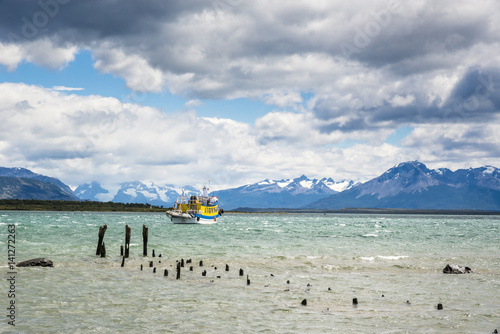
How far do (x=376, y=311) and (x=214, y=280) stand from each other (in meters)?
13.2

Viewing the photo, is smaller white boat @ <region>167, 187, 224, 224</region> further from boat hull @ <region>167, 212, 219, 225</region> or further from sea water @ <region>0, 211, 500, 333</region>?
sea water @ <region>0, 211, 500, 333</region>

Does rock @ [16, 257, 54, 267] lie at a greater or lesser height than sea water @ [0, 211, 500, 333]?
greater

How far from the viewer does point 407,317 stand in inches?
862

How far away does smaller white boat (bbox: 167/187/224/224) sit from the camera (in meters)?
146

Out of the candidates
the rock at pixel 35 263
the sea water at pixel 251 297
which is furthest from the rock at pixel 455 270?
the rock at pixel 35 263

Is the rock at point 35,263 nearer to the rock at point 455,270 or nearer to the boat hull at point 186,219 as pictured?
the rock at point 455,270

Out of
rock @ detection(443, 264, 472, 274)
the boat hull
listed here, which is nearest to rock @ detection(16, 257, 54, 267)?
rock @ detection(443, 264, 472, 274)

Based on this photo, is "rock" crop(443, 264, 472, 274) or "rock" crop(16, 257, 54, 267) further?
"rock" crop(443, 264, 472, 274)

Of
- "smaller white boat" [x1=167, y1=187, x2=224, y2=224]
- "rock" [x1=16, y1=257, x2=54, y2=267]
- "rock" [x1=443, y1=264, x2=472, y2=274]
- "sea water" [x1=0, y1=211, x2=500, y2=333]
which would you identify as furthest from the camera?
"smaller white boat" [x1=167, y1=187, x2=224, y2=224]

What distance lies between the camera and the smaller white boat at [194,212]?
480ft

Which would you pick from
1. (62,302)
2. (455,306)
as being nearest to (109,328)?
(62,302)

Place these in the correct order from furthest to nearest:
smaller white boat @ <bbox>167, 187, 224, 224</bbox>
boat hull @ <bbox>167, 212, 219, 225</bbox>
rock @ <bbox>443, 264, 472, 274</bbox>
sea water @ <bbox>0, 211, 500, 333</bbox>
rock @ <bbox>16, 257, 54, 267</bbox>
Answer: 1. smaller white boat @ <bbox>167, 187, 224, 224</bbox>
2. boat hull @ <bbox>167, 212, 219, 225</bbox>
3. rock @ <bbox>443, 264, 472, 274</bbox>
4. rock @ <bbox>16, 257, 54, 267</bbox>
5. sea water @ <bbox>0, 211, 500, 333</bbox>

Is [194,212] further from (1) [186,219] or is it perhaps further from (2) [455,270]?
(2) [455,270]

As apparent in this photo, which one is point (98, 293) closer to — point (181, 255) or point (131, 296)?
point (131, 296)
